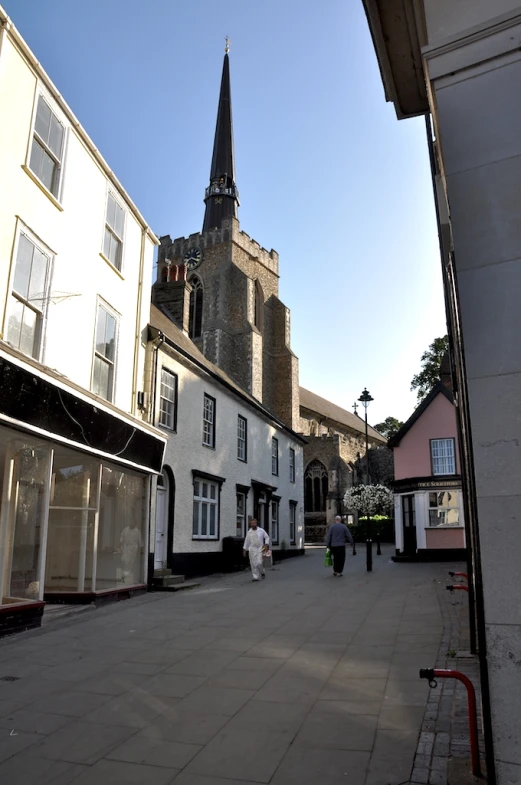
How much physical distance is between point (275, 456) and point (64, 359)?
16456 millimetres

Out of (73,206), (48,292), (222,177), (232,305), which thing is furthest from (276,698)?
(222,177)

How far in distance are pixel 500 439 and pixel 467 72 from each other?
8.64 ft

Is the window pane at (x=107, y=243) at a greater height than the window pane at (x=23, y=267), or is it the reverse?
the window pane at (x=107, y=243)

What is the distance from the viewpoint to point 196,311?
49.5 m

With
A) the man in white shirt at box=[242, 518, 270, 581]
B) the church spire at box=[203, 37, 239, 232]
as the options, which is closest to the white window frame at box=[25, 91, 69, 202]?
the man in white shirt at box=[242, 518, 270, 581]

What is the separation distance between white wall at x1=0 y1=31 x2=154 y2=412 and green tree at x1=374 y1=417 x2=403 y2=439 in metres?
57.8

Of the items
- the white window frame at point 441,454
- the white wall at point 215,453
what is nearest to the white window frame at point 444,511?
the white window frame at point 441,454

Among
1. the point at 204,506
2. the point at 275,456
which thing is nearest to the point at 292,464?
the point at 275,456

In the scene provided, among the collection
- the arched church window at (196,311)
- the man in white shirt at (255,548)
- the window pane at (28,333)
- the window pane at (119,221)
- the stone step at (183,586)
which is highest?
the arched church window at (196,311)

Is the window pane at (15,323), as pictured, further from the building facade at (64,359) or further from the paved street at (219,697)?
the paved street at (219,697)

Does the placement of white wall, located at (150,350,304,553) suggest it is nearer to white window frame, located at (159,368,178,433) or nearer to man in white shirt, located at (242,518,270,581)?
white window frame, located at (159,368,178,433)

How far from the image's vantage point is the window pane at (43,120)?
405 inches

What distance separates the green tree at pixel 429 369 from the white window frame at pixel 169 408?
29.1 meters

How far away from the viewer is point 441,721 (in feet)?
15.1
